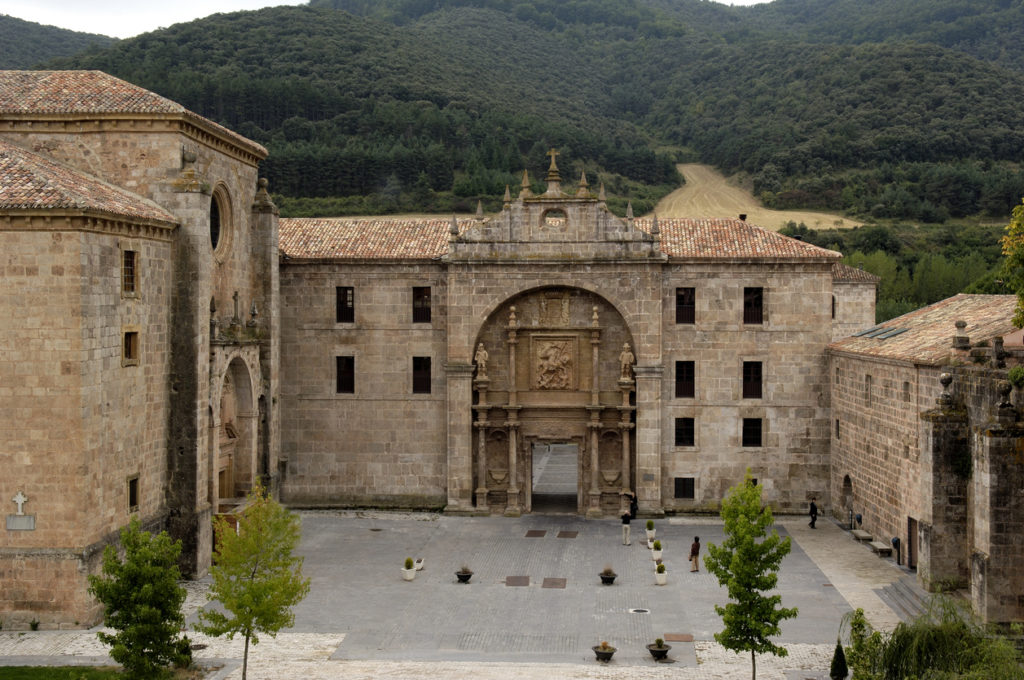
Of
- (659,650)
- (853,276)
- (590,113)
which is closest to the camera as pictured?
(659,650)

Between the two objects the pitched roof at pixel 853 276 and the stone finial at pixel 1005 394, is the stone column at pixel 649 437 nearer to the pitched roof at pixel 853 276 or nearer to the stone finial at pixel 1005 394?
the stone finial at pixel 1005 394

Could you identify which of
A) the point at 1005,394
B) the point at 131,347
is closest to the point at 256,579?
the point at 131,347

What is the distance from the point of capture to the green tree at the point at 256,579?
20719mm

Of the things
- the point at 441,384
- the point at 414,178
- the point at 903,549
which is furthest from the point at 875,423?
the point at 414,178

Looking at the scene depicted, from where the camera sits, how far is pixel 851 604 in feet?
89.4

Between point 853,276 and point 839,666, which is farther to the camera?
point 853,276

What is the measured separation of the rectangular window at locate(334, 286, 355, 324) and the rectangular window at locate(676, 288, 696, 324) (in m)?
12.9

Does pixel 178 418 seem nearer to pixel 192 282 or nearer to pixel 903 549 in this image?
pixel 192 282

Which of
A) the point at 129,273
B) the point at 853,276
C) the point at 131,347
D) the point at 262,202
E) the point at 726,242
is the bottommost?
the point at 131,347

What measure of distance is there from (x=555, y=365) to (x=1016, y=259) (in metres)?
19.9

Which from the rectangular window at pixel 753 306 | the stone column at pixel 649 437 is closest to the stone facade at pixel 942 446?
the rectangular window at pixel 753 306

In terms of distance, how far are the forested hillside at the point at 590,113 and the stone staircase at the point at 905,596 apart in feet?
190

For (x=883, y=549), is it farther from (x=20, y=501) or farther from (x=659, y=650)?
(x=20, y=501)

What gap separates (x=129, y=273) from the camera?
2750cm
